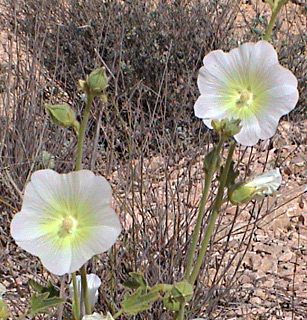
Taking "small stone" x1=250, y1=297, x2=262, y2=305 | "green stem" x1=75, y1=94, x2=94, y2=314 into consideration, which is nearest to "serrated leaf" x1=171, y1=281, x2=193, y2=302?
"green stem" x1=75, y1=94, x2=94, y2=314

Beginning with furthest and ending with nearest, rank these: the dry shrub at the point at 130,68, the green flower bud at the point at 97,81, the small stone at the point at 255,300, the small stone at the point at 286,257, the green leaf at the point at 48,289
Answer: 1. the dry shrub at the point at 130,68
2. the small stone at the point at 286,257
3. the small stone at the point at 255,300
4. the green leaf at the point at 48,289
5. the green flower bud at the point at 97,81

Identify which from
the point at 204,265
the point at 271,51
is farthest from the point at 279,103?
the point at 204,265

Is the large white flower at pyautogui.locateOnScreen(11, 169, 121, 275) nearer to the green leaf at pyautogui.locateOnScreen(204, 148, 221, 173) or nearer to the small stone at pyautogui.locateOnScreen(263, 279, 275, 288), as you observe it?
the green leaf at pyautogui.locateOnScreen(204, 148, 221, 173)

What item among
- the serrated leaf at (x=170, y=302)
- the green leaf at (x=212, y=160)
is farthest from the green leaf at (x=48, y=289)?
the green leaf at (x=212, y=160)

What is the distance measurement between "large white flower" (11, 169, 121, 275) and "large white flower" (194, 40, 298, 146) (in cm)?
20

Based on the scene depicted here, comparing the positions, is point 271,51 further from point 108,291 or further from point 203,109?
point 108,291

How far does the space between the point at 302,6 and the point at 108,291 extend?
3.00m

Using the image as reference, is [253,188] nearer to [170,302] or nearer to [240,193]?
[240,193]

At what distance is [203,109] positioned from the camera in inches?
33.1

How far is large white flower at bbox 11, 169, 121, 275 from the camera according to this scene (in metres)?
0.73

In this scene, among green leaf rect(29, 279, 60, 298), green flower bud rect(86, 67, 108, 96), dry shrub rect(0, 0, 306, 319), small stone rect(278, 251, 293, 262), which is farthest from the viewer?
dry shrub rect(0, 0, 306, 319)

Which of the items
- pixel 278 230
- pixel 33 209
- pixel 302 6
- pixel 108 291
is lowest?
pixel 33 209

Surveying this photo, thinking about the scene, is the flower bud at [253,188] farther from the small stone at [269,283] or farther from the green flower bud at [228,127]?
the small stone at [269,283]

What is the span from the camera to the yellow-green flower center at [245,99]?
825 mm
